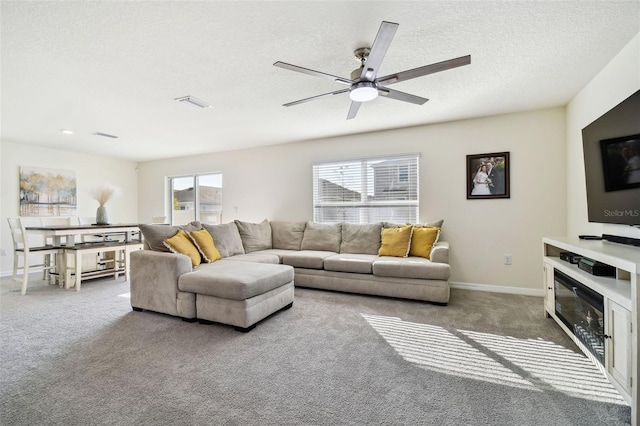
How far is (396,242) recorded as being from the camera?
391cm

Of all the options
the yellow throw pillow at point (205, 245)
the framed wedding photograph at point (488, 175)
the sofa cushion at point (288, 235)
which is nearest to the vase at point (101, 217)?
the yellow throw pillow at point (205, 245)

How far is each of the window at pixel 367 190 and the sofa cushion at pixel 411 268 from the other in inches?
43.4

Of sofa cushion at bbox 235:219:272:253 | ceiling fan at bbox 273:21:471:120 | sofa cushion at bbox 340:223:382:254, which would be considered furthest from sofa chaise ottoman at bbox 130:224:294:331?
ceiling fan at bbox 273:21:471:120

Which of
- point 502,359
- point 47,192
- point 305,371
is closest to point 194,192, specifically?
point 47,192

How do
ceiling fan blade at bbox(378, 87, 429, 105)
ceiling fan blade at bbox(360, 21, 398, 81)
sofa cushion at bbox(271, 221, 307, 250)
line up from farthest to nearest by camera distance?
sofa cushion at bbox(271, 221, 307, 250) < ceiling fan blade at bbox(378, 87, 429, 105) < ceiling fan blade at bbox(360, 21, 398, 81)

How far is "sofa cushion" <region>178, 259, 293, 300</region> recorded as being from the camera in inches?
101

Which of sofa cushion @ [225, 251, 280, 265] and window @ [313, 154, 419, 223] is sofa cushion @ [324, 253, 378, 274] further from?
window @ [313, 154, 419, 223]

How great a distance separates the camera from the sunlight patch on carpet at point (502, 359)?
177cm

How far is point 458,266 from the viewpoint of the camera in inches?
162

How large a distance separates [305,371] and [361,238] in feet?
8.52

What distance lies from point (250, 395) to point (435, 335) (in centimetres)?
158

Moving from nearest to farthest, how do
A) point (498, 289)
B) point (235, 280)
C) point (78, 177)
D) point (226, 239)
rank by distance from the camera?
point (235, 280)
point (498, 289)
point (226, 239)
point (78, 177)

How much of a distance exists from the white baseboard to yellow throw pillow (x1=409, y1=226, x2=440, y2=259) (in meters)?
0.80

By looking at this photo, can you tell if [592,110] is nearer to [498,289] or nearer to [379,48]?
[498,289]
